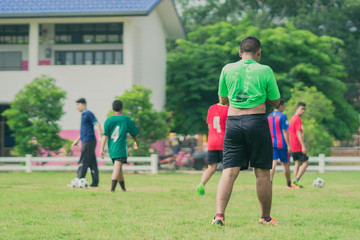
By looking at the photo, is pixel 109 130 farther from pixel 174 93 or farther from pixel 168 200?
pixel 174 93

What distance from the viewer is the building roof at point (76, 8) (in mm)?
23578

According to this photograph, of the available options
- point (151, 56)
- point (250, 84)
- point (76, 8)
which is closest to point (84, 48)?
point (151, 56)

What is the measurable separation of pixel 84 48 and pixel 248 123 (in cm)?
2261

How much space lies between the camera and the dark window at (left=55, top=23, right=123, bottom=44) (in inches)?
1081

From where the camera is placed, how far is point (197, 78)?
29.6 m

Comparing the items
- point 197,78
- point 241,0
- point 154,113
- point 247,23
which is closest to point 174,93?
point 197,78

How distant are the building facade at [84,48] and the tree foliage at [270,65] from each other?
1.41 meters

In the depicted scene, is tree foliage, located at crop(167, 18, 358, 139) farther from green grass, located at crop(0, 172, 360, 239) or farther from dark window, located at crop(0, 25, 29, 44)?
green grass, located at crop(0, 172, 360, 239)

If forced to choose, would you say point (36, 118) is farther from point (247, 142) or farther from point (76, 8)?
point (247, 142)

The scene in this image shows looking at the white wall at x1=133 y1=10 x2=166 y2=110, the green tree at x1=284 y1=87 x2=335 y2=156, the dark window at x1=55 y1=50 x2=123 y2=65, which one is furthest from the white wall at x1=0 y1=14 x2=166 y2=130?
the green tree at x1=284 y1=87 x2=335 y2=156

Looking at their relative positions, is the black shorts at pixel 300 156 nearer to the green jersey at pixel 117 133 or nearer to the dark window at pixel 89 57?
the green jersey at pixel 117 133

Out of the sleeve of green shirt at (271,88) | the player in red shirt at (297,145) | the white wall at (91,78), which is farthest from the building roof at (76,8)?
the sleeve of green shirt at (271,88)

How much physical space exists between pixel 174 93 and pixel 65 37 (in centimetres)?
677

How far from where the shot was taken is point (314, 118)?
2330 cm
